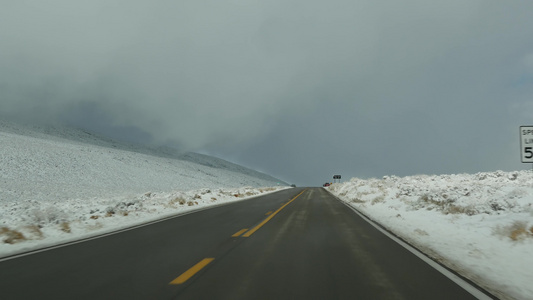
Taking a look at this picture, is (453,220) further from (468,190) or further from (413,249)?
(413,249)

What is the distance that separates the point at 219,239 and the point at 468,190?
13.1m

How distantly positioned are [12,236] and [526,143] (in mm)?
16265

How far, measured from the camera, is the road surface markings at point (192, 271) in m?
4.97

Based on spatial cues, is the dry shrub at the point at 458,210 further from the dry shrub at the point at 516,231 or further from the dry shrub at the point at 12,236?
the dry shrub at the point at 12,236

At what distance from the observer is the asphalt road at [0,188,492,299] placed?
4504mm

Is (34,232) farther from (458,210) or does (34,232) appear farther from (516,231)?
(458,210)

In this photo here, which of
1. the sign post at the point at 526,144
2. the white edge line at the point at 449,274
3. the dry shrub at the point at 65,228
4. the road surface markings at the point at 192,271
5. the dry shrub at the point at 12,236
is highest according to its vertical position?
the sign post at the point at 526,144

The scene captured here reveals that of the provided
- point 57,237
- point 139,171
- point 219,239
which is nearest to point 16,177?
point 139,171

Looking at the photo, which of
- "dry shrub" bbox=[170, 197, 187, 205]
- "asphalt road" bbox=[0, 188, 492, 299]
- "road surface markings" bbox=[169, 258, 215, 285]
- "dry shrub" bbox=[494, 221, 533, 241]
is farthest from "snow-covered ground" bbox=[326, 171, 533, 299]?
"dry shrub" bbox=[170, 197, 187, 205]

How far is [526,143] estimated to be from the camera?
12.3m

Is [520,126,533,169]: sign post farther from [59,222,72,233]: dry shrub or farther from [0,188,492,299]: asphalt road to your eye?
[59,222,72,233]: dry shrub

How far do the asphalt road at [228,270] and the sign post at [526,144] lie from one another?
7.06 metres

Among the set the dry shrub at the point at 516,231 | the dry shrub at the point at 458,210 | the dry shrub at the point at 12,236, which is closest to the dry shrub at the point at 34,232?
the dry shrub at the point at 12,236

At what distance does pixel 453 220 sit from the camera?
12414 mm
